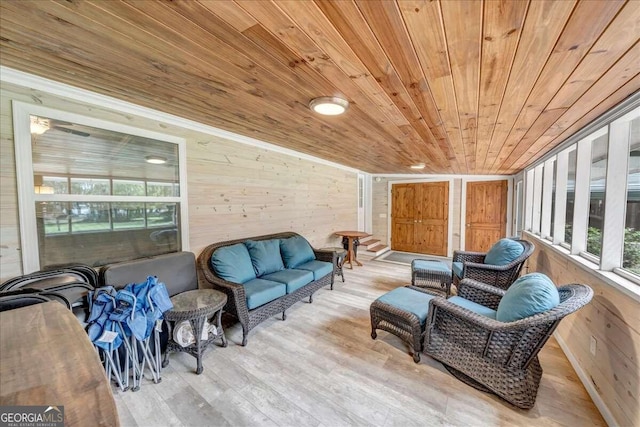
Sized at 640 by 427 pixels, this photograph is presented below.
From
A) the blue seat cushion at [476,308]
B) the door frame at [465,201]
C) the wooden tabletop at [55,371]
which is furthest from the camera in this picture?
the door frame at [465,201]

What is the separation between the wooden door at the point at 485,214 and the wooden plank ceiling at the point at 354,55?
4348 millimetres

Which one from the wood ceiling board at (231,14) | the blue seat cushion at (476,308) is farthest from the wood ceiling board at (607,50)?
the blue seat cushion at (476,308)

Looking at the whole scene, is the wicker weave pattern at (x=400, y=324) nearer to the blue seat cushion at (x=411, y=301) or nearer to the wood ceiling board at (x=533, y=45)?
the blue seat cushion at (x=411, y=301)

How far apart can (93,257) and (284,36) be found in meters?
2.31

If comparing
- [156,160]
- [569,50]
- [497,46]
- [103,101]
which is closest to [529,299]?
[569,50]

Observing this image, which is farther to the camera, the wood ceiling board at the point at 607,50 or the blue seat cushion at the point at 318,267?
the blue seat cushion at the point at 318,267

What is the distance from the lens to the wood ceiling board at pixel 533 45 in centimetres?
86

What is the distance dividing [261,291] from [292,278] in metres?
0.49

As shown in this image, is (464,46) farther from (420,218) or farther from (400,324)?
(420,218)

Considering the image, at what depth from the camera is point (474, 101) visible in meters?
1.67

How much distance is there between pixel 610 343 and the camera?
162cm

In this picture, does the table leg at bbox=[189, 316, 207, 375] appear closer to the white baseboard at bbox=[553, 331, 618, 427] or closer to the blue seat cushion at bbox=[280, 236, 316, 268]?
the blue seat cushion at bbox=[280, 236, 316, 268]

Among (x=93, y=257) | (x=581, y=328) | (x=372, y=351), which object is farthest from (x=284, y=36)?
(x=581, y=328)

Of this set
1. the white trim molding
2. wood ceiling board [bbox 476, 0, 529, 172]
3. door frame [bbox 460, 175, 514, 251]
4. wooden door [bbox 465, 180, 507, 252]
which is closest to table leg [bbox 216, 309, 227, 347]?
the white trim molding
